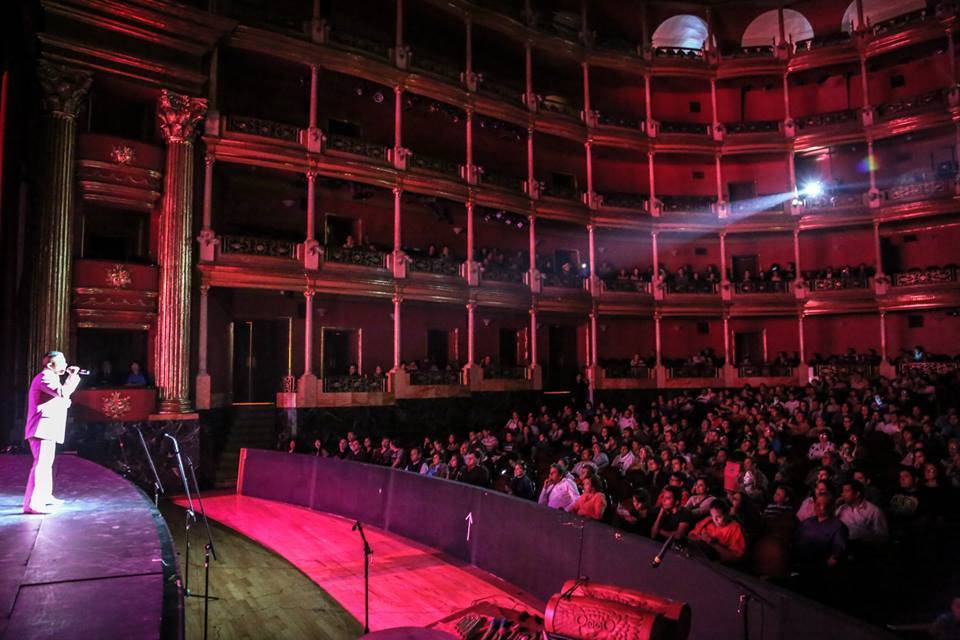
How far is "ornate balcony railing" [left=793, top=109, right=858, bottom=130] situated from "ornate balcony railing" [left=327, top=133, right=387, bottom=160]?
1628 centimetres

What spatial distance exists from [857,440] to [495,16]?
17161 millimetres

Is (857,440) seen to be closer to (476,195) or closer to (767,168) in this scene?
(476,195)

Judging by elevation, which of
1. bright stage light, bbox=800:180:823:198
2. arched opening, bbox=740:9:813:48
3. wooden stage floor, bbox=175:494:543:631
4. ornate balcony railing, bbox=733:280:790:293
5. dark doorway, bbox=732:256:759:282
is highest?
arched opening, bbox=740:9:813:48

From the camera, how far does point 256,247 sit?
1634 centimetres

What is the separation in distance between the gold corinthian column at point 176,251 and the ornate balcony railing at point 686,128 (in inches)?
672

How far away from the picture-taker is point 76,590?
4.31m

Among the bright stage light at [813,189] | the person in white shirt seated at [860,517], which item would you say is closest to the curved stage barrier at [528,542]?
the person in white shirt seated at [860,517]

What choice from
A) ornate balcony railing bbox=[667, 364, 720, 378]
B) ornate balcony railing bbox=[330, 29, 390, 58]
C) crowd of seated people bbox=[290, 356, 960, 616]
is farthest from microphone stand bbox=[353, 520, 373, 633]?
ornate balcony railing bbox=[667, 364, 720, 378]

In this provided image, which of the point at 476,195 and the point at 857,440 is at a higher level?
the point at 476,195

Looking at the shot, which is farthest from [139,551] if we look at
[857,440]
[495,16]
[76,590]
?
[495,16]

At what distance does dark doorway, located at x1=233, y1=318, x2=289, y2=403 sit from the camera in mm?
18672

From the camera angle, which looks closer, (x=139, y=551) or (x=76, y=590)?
(x=76, y=590)

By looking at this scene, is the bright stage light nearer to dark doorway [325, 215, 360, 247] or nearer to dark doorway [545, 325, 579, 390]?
dark doorway [545, 325, 579, 390]

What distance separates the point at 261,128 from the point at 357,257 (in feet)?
13.9
